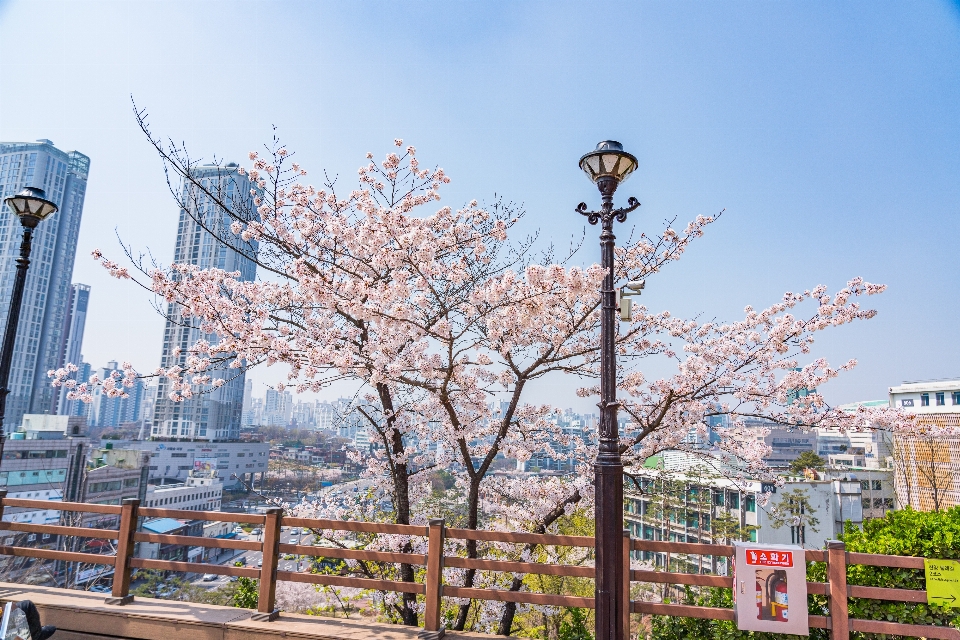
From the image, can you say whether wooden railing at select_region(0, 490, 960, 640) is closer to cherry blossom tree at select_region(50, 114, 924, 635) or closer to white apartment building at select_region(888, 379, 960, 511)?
cherry blossom tree at select_region(50, 114, 924, 635)

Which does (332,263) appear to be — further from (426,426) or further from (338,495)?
(338,495)

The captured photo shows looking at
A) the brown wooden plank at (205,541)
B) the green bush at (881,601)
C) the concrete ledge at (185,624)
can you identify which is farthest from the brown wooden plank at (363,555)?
the green bush at (881,601)

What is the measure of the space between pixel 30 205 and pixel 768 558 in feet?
31.6

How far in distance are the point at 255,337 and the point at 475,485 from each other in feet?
12.7

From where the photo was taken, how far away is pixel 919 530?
5.12m

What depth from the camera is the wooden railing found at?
171 inches

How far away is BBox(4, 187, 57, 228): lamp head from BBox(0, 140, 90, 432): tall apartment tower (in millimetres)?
85264

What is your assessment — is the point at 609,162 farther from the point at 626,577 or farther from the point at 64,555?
the point at 64,555

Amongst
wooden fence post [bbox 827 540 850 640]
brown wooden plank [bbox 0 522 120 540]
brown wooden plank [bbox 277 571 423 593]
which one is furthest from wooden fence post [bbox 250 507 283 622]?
wooden fence post [bbox 827 540 850 640]

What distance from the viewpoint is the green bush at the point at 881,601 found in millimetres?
4641

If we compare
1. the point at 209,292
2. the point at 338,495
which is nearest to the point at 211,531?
the point at 338,495

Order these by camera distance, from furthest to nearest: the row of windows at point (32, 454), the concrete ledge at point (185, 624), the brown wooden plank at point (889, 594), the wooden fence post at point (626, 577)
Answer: the row of windows at point (32, 454) < the concrete ledge at point (185, 624) < the wooden fence post at point (626, 577) < the brown wooden plank at point (889, 594)

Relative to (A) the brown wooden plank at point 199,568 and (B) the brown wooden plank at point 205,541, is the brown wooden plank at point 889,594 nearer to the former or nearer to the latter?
(B) the brown wooden plank at point 205,541

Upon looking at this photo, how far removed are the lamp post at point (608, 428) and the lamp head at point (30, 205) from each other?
23.5ft
